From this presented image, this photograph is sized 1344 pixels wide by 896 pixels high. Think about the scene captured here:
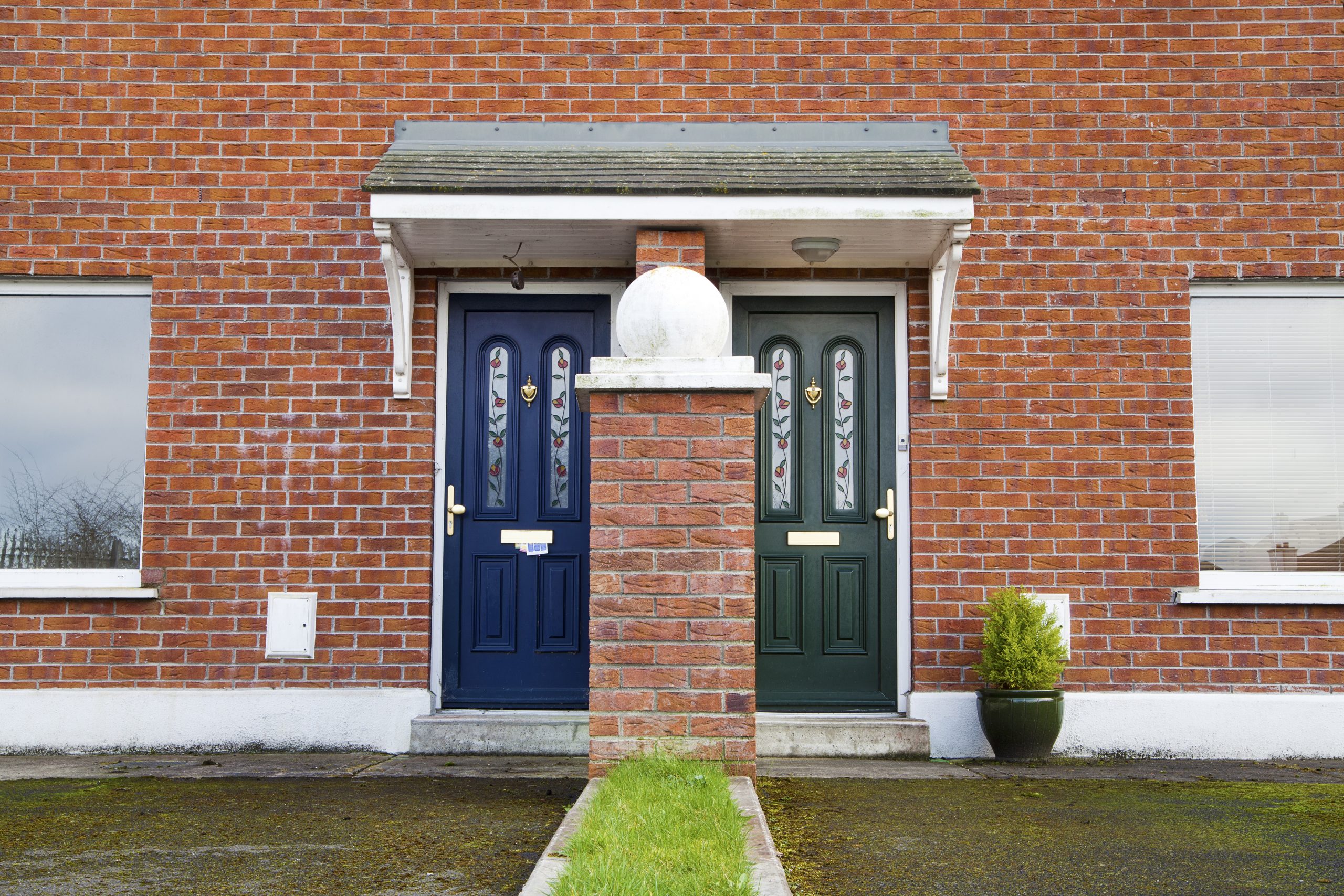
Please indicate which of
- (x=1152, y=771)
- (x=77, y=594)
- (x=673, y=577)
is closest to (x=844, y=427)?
(x=1152, y=771)

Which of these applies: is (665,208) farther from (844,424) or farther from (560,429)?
(844,424)

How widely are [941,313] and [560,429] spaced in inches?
83.6

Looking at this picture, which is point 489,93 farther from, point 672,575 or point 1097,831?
point 1097,831

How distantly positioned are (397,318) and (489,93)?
4.48 feet

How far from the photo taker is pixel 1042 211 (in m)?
6.36

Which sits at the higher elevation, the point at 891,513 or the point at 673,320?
the point at 673,320

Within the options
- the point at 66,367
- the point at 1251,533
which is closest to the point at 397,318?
the point at 66,367

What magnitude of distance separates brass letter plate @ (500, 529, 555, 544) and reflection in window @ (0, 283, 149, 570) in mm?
1957

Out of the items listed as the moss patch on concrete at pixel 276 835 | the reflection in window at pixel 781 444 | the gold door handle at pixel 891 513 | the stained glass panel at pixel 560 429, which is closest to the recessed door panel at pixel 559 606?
the stained glass panel at pixel 560 429

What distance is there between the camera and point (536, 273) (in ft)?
21.2

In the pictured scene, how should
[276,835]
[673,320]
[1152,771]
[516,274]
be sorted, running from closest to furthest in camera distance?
[276,835] → [673,320] → [1152,771] → [516,274]

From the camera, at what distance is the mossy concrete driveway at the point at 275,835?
3.33 metres

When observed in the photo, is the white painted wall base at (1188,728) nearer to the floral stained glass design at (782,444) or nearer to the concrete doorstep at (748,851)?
the floral stained glass design at (782,444)

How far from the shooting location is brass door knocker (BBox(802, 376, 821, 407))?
21.1ft
